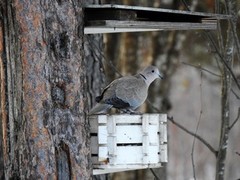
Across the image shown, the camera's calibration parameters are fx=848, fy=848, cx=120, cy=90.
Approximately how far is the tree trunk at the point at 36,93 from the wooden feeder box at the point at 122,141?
21 centimetres

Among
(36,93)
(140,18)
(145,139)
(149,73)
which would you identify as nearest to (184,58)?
(149,73)

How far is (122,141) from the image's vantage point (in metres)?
4.37

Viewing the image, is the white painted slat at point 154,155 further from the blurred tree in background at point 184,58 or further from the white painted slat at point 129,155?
the blurred tree in background at point 184,58

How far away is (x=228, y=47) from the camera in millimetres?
5086

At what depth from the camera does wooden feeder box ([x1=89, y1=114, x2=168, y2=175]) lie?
4.34 meters

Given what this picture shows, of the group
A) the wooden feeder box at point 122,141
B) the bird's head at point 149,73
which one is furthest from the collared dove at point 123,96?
the bird's head at point 149,73

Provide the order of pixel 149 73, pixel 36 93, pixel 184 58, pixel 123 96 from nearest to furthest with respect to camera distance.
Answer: pixel 36 93
pixel 123 96
pixel 149 73
pixel 184 58

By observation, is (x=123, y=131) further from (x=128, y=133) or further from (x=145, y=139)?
(x=145, y=139)

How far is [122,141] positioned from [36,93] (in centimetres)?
55

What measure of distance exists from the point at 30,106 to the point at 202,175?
372 inches

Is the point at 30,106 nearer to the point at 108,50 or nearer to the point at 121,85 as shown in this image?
the point at 121,85

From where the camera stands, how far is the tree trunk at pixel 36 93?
13.4ft

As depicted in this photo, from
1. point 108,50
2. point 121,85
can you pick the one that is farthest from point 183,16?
point 108,50

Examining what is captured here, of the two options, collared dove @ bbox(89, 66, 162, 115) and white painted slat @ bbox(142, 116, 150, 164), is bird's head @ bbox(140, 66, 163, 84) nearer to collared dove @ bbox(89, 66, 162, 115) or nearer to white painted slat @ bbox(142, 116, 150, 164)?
collared dove @ bbox(89, 66, 162, 115)
